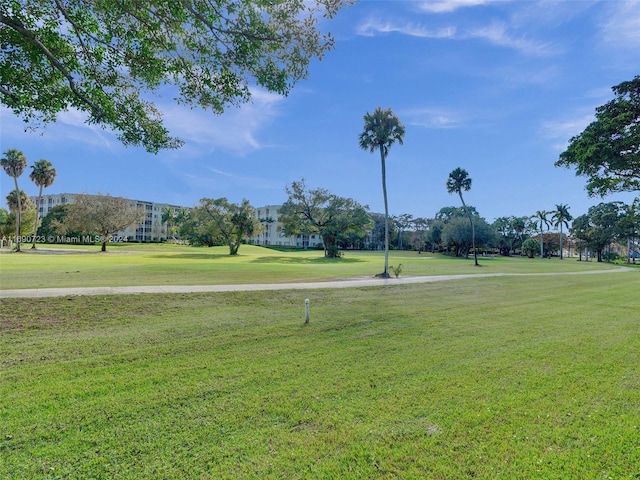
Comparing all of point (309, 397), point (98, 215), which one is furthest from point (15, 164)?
point (309, 397)

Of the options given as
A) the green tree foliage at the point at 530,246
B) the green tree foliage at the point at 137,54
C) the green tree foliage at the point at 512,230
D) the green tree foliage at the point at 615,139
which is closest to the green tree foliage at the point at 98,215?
the green tree foliage at the point at 137,54

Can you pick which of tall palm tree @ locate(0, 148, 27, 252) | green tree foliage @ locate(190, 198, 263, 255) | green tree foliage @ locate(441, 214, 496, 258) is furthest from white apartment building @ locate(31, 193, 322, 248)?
tall palm tree @ locate(0, 148, 27, 252)

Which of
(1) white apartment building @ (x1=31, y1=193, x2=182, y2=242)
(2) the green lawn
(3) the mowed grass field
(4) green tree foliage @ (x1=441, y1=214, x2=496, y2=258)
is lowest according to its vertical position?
(3) the mowed grass field

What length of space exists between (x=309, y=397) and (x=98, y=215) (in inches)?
2211

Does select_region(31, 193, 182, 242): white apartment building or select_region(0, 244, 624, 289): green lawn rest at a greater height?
select_region(31, 193, 182, 242): white apartment building

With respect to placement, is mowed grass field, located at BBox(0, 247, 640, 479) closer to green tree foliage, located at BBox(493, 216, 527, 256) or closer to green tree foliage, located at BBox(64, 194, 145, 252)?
green tree foliage, located at BBox(64, 194, 145, 252)

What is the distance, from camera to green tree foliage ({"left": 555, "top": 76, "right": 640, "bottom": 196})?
952 centimetres

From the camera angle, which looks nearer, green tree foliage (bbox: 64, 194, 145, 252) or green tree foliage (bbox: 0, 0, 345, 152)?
green tree foliage (bbox: 0, 0, 345, 152)

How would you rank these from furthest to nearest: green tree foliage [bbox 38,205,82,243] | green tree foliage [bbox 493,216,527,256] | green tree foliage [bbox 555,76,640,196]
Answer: green tree foliage [bbox 493,216,527,256], green tree foliage [bbox 38,205,82,243], green tree foliage [bbox 555,76,640,196]

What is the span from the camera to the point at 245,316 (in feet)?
31.8

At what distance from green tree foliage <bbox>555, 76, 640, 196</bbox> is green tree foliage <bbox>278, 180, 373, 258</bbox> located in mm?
38586

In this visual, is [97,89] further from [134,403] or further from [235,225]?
[235,225]

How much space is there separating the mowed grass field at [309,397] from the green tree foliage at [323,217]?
130 ft

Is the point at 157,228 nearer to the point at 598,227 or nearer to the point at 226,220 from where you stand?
the point at 226,220
